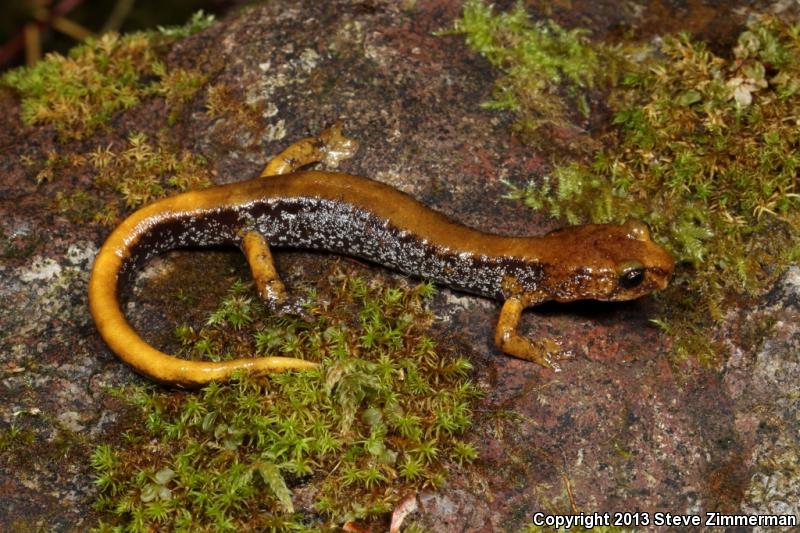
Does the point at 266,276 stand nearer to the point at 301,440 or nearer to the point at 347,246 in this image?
the point at 347,246

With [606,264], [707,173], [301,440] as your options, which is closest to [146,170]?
[301,440]

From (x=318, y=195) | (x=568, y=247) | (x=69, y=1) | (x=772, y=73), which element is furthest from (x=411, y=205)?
(x=69, y=1)

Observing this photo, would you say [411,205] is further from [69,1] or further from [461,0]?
[69,1]

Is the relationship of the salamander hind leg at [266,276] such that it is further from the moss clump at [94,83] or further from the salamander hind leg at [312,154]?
the moss clump at [94,83]

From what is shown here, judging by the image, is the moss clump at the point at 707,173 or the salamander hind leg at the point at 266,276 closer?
the salamander hind leg at the point at 266,276

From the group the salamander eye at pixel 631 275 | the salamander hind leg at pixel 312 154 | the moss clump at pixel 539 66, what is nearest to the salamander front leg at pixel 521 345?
the salamander eye at pixel 631 275
